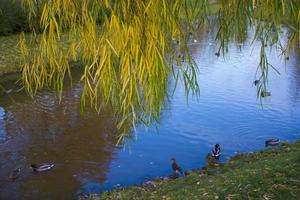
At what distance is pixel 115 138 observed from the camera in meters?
10.7

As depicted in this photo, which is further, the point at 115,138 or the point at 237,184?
the point at 115,138

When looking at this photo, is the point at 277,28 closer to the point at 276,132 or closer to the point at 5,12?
the point at 276,132

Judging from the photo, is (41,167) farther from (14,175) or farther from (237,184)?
(237,184)

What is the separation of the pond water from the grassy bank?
744 mm

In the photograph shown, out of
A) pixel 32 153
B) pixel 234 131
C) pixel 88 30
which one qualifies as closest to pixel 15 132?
pixel 32 153

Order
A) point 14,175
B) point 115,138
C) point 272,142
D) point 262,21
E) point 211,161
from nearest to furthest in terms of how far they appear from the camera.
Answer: point 262,21 < point 14,175 < point 211,161 < point 272,142 < point 115,138

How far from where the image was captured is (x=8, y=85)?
50.5 feet

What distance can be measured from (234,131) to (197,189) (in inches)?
168

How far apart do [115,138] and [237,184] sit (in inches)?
193

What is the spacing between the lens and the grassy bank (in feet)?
18.9

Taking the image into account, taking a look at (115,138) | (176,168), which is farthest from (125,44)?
(115,138)

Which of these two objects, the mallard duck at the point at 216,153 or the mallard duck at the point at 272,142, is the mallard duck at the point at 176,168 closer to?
the mallard duck at the point at 216,153

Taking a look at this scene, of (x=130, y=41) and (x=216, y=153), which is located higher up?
(x=130, y=41)

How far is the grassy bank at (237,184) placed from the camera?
5746 millimetres
